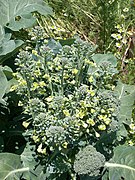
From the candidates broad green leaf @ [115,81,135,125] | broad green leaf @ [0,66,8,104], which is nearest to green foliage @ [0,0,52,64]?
broad green leaf @ [0,66,8,104]

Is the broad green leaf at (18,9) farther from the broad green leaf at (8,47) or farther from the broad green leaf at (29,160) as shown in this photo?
the broad green leaf at (29,160)

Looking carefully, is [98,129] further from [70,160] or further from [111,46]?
[111,46]

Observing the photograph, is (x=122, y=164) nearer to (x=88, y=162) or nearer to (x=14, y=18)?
(x=88, y=162)

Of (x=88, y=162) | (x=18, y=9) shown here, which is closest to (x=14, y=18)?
(x=18, y=9)

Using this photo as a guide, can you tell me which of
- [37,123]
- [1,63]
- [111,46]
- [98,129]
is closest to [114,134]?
[98,129]

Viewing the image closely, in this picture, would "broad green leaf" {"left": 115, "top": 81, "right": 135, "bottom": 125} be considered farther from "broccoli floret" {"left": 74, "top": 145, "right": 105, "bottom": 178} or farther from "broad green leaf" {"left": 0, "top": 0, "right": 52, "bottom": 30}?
"broad green leaf" {"left": 0, "top": 0, "right": 52, "bottom": 30}

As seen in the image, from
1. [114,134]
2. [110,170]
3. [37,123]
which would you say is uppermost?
[37,123]
